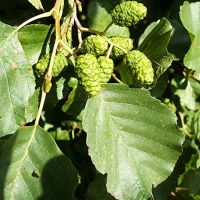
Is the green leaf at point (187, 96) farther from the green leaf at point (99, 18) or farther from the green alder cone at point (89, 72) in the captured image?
the green alder cone at point (89, 72)

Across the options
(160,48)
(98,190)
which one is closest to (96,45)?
(160,48)

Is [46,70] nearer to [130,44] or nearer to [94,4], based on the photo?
[130,44]

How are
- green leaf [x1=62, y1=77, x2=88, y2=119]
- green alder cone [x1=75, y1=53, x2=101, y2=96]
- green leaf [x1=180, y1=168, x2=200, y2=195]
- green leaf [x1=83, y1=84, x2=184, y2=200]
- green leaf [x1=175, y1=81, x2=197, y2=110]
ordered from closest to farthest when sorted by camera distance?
green alder cone [x1=75, y1=53, x2=101, y2=96]
green leaf [x1=83, y1=84, x2=184, y2=200]
green leaf [x1=62, y1=77, x2=88, y2=119]
green leaf [x1=180, y1=168, x2=200, y2=195]
green leaf [x1=175, y1=81, x2=197, y2=110]

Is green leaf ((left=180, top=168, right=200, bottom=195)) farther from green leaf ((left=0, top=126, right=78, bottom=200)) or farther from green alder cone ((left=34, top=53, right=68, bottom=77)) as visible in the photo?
green alder cone ((left=34, top=53, right=68, bottom=77))

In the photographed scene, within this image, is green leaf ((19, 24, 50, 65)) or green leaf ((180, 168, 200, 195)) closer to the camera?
green leaf ((19, 24, 50, 65))

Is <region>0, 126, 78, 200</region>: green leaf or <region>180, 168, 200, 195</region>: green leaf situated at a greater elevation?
<region>0, 126, 78, 200</region>: green leaf

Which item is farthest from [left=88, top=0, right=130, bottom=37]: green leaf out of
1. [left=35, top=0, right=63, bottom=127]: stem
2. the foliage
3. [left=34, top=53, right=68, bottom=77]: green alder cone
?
[left=34, top=53, right=68, bottom=77]: green alder cone

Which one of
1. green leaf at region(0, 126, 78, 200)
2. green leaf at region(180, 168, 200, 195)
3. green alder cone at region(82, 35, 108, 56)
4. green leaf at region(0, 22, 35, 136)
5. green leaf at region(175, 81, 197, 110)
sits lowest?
green leaf at region(180, 168, 200, 195)

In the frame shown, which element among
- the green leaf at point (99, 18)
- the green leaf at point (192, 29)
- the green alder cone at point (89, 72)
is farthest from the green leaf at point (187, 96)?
the green alder cone at point (89, 72)

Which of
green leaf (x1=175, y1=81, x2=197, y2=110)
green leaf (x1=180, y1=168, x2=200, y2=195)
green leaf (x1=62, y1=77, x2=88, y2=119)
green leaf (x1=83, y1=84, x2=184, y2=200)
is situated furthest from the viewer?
green leaf (x1=175, y1=81, x2=197, y2=110)
